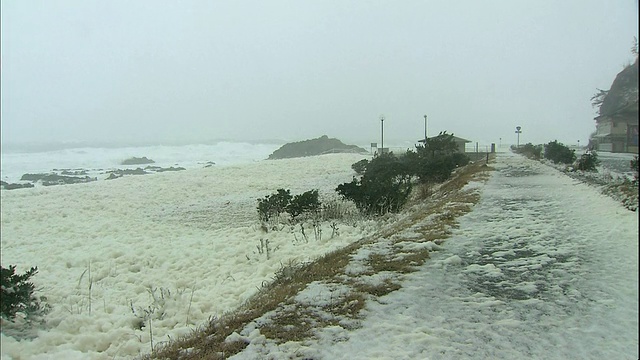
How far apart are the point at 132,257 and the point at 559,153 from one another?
22778mm

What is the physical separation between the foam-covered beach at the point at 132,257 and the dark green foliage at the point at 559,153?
1259cm

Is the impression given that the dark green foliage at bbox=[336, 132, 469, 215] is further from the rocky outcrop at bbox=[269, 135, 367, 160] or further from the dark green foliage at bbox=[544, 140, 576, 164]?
the rocky outcrop at bbox=[269, 135, 367, 160]

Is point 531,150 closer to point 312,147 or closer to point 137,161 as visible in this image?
point 312,147

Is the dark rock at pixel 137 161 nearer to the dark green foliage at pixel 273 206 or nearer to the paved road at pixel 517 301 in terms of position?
the dark green foliage at pixel 273 206

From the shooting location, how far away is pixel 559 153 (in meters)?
23.8

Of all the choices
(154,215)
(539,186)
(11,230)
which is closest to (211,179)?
(154,215)

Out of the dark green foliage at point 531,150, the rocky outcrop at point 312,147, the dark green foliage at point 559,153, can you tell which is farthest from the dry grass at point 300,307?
the rocky outcrop at point 312,147

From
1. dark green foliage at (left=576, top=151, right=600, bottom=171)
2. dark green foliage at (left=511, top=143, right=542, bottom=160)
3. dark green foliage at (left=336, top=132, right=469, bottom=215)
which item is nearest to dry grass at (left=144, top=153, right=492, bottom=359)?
dark green foliage at (left=336, top=132, right=469, bottom=215)

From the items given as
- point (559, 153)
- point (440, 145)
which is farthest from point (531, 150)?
point (440, 145)

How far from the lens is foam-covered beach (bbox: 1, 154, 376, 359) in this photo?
510 cm

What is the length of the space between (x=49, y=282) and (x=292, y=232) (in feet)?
16.1

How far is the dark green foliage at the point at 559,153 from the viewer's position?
2189 cm

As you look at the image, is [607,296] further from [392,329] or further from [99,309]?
[99,309]

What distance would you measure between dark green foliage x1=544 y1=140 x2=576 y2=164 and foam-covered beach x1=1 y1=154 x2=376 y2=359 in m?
12.6
